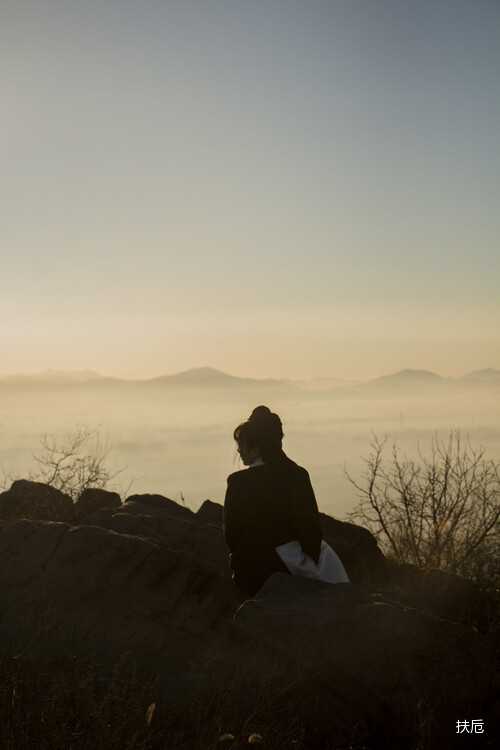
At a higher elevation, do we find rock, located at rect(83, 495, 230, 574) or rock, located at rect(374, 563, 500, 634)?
rock, located at rect(83, 495, 230, 574)

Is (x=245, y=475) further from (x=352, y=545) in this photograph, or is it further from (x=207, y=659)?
(x=352, y=545)

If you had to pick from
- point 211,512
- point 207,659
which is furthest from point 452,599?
point 211,512

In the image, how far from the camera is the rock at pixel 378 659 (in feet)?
16.6

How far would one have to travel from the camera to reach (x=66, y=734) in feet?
14.2

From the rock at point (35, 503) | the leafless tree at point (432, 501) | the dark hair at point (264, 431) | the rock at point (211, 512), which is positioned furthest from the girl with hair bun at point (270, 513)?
the leafless tree at point (432, 501)

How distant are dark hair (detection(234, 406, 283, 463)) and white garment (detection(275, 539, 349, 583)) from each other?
0.85 m

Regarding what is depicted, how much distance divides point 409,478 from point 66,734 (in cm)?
1182

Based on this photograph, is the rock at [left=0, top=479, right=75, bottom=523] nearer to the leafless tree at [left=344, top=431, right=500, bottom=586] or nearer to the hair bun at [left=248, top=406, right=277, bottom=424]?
the leafless tree at [left=344, top=431, right=500, bottom=586]

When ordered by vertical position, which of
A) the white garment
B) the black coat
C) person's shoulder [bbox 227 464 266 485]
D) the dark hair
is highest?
the dark hair

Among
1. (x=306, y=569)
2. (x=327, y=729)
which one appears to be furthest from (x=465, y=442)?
(x=327, y=729)

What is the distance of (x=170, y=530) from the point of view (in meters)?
9.34

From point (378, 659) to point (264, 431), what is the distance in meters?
2.24

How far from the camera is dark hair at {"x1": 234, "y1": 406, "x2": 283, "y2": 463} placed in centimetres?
641

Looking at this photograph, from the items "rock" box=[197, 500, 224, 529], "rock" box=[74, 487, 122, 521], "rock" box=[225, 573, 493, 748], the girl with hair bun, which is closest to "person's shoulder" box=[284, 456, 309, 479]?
the girl with hair bun
